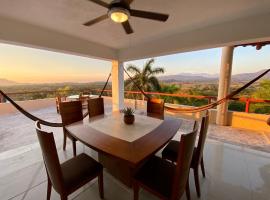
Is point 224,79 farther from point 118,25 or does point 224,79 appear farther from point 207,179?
point 118,25

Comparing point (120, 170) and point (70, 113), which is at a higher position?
point (70, 113)

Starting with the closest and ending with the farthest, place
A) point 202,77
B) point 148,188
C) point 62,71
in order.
→ 1. point 148,188
2. point 202,77
3. point 62,71

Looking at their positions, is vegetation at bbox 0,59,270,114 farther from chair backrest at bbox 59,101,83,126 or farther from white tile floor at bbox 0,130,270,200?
chair backrest at bbox 59,101,83,126

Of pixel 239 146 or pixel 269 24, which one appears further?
pixel 239 146

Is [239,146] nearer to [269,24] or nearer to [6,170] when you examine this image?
[269,24]

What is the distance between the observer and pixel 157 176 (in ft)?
3.89

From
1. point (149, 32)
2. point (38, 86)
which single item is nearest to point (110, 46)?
point (149, 32)

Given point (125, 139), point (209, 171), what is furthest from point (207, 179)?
point (125, 139)

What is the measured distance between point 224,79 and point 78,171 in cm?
368

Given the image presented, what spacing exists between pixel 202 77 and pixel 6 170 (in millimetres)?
7640

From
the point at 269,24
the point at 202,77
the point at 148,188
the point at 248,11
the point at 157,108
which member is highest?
the point at 248,11

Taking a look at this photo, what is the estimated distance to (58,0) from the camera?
1574mm

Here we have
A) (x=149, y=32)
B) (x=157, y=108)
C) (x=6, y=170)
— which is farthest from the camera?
(x=149, y=32)

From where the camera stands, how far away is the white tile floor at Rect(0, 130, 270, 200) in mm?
1438
